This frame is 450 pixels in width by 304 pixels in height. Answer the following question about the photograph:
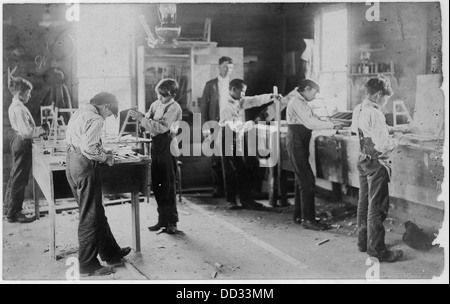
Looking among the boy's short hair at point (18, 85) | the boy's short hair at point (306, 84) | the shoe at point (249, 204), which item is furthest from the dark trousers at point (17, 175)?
the boy's short hair at point (306, 84)

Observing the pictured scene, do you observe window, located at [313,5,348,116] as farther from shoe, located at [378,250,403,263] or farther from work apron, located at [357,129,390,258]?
shoe, located at [378,250,403,263]

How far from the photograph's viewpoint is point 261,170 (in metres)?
6.87

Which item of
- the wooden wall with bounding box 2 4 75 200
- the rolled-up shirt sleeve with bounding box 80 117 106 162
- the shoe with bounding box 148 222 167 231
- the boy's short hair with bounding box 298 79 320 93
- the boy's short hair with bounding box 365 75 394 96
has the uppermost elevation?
the wooden wall with bounding box 2 4 75 200

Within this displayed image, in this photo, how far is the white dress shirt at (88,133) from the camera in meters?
Answer: 4.63

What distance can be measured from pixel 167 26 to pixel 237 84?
1054 millimetres

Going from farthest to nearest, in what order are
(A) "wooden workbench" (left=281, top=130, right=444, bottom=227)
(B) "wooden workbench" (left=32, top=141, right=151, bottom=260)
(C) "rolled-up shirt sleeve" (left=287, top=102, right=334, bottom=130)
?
(C) "rolled-up shirt sleeve" (left=287, top=102, right=334, bottom=130) → (A) "wooden workbench" (left=281, top=130, right=444, bottom=227) → (B) "wooden workbench" (left=32, top=141, right=151, bottom=260)

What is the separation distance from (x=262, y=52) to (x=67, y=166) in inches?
110

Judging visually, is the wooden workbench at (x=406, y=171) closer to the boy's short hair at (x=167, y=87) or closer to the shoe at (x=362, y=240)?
the shoe at (x=362, y=240)

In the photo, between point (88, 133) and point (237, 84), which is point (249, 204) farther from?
point (88, 133)

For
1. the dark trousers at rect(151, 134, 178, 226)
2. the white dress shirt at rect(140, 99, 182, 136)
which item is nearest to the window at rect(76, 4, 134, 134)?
the white dress shirt at rect(140, 99, 182, 136)

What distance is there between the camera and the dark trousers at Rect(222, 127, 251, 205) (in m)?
6.47

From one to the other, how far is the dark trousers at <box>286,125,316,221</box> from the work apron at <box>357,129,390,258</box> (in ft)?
2.93

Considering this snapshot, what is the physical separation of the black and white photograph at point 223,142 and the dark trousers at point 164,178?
15mm
